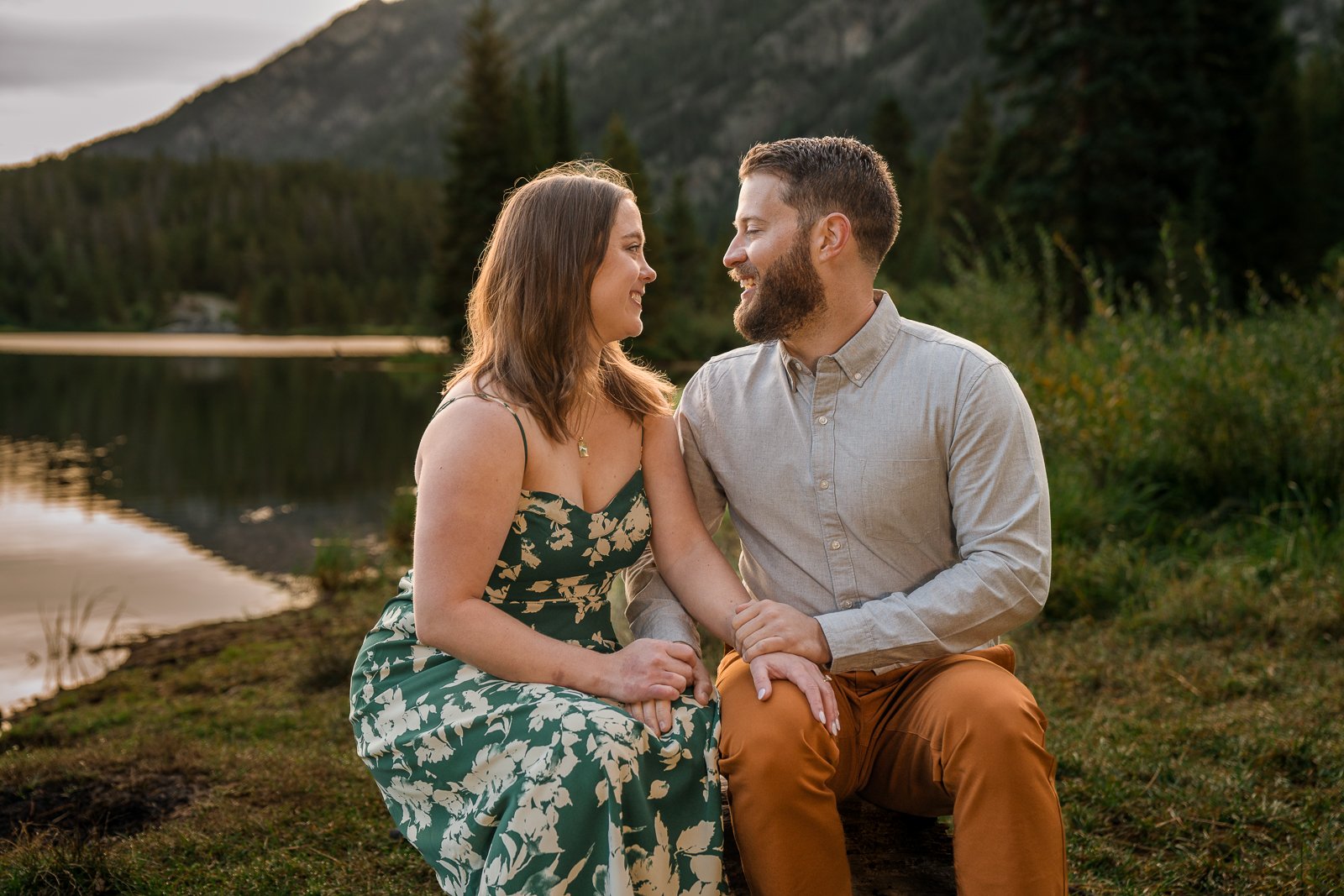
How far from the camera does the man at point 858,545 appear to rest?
83.7 inches

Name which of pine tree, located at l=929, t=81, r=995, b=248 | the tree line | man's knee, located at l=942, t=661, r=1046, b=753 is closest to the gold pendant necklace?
man's knee, located at l=942, t=661, r=1046, b=753

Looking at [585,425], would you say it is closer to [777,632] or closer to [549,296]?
[549,296]

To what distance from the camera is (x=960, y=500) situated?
249cm

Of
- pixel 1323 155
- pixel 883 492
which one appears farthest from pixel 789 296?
pixel 1323 155

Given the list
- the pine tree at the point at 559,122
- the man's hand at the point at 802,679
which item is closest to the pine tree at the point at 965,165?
the pine tree at the point at 559,122

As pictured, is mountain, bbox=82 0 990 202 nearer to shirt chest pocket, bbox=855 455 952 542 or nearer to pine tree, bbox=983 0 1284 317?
pine tree, bbox=983 0 1284 317

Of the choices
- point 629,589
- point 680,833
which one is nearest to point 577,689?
point 680,833

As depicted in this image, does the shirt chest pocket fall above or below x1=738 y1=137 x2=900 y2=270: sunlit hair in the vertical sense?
below

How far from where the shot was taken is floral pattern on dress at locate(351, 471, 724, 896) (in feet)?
6.70

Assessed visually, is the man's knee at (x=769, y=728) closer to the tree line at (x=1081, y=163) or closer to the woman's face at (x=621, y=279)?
the woman's face at (x=621, y=279)

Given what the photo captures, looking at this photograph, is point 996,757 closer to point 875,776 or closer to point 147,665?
point 875,776

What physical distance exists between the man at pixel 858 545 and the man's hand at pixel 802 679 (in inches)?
0.5

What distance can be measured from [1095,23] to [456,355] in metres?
20.6

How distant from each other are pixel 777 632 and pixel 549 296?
92 cm
